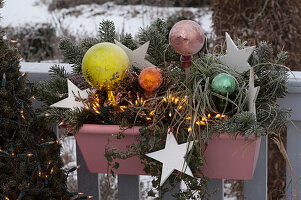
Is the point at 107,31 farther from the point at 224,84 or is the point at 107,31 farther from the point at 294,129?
the point at 294,129

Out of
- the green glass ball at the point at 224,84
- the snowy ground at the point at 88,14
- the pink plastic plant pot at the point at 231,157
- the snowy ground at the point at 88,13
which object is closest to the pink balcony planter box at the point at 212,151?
the pink plastic plant pot at the point at 231,157

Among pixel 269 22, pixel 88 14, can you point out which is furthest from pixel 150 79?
pixel 88 14

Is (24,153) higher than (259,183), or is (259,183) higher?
(24,153)

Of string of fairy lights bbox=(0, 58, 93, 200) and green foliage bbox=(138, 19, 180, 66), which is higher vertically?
green foliage bbox=(138, 19, 180, 66)

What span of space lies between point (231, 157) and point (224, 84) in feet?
0.58

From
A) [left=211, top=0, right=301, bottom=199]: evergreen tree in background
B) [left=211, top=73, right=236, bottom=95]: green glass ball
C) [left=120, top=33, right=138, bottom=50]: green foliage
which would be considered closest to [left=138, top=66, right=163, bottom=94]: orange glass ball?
[left=211, top=73, right=236, bottom=95]: green glass ball

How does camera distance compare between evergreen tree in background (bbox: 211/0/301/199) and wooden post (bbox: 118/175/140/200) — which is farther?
evergreen tree in background (bbox: 211/0/301/199)

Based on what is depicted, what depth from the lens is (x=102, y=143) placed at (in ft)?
3.43

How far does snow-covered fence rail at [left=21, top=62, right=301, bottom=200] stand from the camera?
1.17 meters

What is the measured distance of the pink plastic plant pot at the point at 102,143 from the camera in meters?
1.00

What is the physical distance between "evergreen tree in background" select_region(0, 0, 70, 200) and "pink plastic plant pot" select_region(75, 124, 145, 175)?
4.3 inches

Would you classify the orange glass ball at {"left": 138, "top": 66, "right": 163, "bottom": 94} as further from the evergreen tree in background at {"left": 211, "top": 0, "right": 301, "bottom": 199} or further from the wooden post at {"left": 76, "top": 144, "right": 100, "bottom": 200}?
the evergreen tree in background at {"left": 211, "top": 0, "right": 301, "bottom": 199}

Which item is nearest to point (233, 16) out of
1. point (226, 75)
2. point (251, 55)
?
point (251, 55)

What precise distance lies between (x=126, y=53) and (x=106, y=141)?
245 mm
